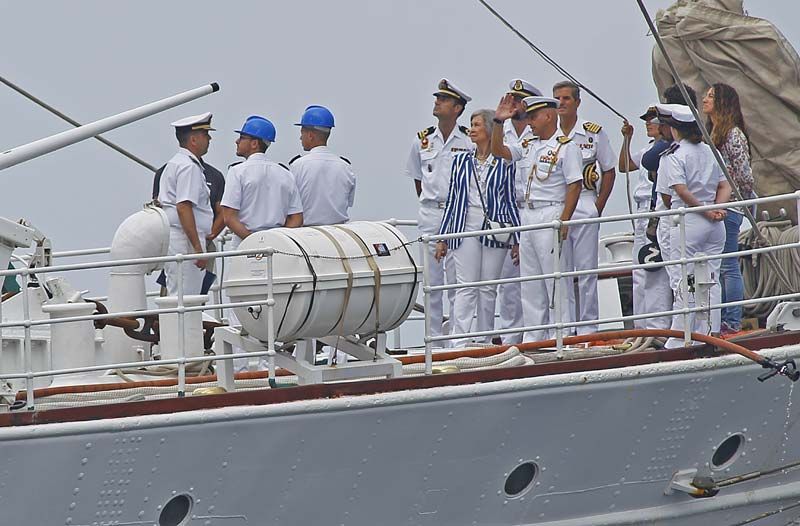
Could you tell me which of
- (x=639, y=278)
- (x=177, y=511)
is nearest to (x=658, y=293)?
(x=639, y=278)

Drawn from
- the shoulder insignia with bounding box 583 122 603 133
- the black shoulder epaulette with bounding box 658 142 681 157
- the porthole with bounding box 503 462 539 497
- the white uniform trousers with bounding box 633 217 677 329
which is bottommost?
the porthole with bounding box 503 462 539 497

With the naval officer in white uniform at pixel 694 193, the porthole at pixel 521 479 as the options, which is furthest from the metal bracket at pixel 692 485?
the naval officer in white uniform at pixel 694 193

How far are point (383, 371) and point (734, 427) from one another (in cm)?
235

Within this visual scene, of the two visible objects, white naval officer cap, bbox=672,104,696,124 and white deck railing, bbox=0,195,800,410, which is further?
white naval officer cap, bbox=672,104,696,124

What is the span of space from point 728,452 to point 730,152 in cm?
203

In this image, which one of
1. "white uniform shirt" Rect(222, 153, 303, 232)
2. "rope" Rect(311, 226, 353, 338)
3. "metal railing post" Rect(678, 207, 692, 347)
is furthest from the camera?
"white uniform shirt" Rect(222, 153, 303, 232)

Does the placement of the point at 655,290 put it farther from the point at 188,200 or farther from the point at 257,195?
the point at 188,200

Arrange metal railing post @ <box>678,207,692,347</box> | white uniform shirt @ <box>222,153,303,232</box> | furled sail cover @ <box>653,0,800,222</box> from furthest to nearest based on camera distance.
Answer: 1. furled sail cover @ <box>653,0,800,222</box>
2. white uniform shirt @ <box>222,153,303,232</box>
3. metal railing post @ <box>678,207,692,347</box>

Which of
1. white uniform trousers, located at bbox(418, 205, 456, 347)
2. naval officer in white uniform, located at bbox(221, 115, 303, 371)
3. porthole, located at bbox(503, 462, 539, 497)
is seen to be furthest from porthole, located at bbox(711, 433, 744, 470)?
naval officer in white uniform, located at bbox(221, 115, 303, 371)

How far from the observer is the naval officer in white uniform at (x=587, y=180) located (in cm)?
1133

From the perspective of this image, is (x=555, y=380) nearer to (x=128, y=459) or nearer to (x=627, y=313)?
(x=128, y=459)

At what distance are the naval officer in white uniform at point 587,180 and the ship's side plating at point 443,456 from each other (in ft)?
5.75

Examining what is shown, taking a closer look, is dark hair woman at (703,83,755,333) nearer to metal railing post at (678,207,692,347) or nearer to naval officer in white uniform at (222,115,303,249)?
metal railing post at (678,207,692,347)

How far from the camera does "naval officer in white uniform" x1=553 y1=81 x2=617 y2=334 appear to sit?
1133 centimetres
